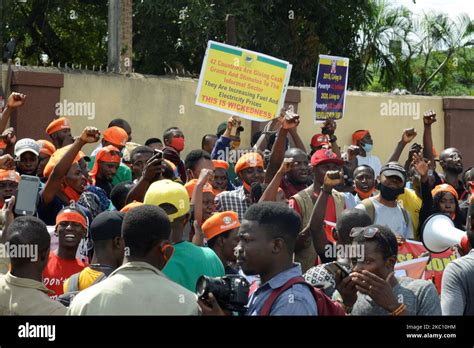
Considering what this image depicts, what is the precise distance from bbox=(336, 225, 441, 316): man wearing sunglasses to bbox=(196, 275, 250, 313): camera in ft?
1.88

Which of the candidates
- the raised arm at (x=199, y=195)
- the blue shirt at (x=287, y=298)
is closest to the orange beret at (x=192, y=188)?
the raised arm at (x=199, y=195)

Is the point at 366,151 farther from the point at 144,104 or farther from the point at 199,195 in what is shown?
the point at 199,195

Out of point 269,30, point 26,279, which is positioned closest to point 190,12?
point 269,30

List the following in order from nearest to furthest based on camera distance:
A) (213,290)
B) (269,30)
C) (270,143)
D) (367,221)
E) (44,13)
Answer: (213,290) → (367,221) → (270,143) → (269,30) → (44,13)

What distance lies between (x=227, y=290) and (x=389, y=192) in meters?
3.73

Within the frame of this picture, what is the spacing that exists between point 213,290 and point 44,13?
1471cm

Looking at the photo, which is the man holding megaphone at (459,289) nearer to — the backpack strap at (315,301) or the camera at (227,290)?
the backpack strap at (315,301)

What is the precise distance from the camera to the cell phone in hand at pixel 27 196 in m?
6.49

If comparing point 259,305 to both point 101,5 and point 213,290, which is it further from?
point 101,5

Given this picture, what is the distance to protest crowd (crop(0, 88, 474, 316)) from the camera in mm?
4266

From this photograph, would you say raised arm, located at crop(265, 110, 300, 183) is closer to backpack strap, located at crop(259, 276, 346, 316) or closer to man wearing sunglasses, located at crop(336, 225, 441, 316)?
man wearing sunglasses, located at crop(336, 225, 441, 316)
